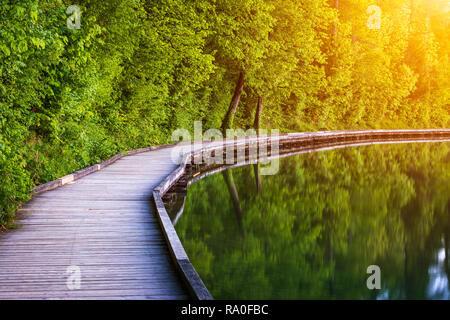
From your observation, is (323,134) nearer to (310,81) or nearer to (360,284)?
(310,81)

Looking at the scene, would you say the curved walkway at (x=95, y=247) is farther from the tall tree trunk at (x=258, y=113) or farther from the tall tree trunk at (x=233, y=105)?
the tall tree trunk at (x=258, y=113)

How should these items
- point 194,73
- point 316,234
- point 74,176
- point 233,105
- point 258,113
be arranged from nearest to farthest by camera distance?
1. point 74,176
2. point 316,234
3. point 194,73
4. point 233,105
5. point 258,113

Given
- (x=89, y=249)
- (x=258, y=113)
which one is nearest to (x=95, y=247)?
(x=89, y=249)

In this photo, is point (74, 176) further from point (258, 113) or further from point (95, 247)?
point (258, 113)

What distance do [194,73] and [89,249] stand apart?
15783mm

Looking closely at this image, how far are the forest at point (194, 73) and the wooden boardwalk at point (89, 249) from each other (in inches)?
24.6

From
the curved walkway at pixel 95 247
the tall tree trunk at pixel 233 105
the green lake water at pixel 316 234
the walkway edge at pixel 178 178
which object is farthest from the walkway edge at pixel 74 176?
the tall tree trunk at pixel 233 105

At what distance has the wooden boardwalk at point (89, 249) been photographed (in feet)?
17.1

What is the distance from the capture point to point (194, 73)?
2172 cm
